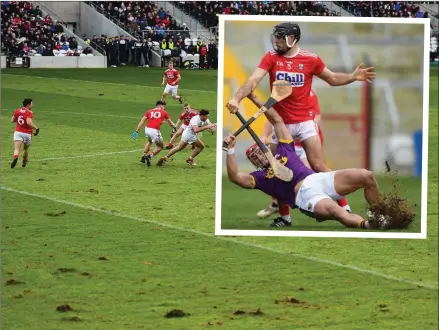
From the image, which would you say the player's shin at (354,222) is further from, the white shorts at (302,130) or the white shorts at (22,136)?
→ the white shorts at (22,136)

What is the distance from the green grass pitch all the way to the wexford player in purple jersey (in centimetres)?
33

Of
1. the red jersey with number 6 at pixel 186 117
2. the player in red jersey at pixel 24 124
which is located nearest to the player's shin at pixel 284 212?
the player in red jersey at pixel 24 124

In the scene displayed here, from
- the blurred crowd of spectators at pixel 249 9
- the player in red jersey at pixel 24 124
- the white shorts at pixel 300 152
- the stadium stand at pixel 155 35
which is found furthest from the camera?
the stadium stand at pixel 155 35

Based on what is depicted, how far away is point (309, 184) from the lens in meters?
13.2

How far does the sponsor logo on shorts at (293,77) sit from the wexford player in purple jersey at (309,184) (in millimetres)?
327

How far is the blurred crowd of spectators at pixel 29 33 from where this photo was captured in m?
26.9

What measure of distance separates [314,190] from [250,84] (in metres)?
1.19

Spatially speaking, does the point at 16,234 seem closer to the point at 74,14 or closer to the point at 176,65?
the point at 74,14

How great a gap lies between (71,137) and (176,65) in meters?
3.24

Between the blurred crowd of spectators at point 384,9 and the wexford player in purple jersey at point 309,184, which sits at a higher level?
the blurred crowd of spectators at point 384,9

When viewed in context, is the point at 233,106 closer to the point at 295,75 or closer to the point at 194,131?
the point at 295,75

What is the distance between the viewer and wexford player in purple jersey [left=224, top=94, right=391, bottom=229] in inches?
518

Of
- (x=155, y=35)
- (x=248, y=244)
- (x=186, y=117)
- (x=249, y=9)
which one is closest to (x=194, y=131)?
(x=186, y=117)

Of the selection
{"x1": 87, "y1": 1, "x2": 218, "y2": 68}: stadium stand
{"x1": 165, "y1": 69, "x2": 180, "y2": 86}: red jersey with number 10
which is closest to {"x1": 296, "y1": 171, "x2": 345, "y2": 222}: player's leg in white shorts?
{"x1": 87, "y1": 1, "x2": 218, "y2": 68}: stadium stand
